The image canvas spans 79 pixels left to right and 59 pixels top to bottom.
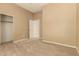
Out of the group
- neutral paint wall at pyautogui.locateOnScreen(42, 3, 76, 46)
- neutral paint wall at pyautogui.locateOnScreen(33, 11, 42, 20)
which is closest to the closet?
neutral paint wall at pyautogui.locateOnScreen(33, 11, 42, 20)

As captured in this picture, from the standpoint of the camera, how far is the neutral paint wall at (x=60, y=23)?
3266mm

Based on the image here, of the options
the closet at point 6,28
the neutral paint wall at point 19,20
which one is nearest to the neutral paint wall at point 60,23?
the neutral paint wall at point 19,20

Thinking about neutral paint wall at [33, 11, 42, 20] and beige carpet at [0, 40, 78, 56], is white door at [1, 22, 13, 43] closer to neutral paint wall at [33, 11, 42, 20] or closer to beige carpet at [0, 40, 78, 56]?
beige carpet at [0, 40, 78, 56]

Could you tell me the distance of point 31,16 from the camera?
2.86 metres

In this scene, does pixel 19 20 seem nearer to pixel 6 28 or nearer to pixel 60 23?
pixel 6 28

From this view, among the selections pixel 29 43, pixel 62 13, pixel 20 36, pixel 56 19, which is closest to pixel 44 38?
pixel 29 43

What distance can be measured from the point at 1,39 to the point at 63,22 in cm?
234

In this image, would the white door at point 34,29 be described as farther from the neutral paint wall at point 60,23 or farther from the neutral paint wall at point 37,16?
the neutral paint wall at point 60,23

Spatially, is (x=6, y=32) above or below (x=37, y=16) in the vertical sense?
below

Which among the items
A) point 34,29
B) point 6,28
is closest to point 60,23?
point 34,29

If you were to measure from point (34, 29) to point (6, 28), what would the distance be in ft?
2.89

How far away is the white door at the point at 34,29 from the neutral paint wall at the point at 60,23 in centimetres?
26

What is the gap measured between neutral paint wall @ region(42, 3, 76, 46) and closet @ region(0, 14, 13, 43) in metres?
1.05

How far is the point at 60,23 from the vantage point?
3734 mm
